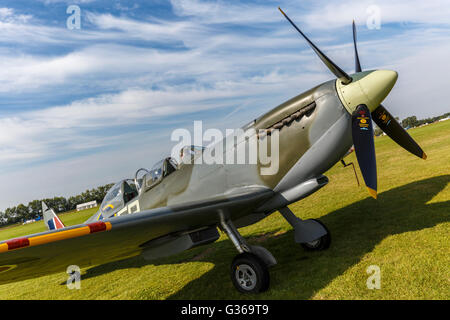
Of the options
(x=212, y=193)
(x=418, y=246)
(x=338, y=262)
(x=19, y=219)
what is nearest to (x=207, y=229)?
(x=212, y=193)

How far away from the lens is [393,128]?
583cm

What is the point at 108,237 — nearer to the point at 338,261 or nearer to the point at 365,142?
the point at 338,261

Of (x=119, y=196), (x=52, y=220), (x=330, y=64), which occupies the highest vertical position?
(x=330, y=64)

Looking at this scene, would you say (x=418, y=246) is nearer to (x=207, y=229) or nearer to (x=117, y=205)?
(x=207, y=229)

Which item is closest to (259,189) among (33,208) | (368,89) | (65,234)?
(368,89)

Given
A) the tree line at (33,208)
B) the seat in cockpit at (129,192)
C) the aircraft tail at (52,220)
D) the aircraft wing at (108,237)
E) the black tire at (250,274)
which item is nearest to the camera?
the aircraft wing at (108,237)

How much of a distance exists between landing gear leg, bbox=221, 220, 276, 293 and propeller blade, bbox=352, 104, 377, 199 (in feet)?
5.80

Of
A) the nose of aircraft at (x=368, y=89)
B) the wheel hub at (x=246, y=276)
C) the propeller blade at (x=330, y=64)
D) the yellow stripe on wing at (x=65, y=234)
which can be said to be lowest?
the wheel hub at (x=246, y=276)

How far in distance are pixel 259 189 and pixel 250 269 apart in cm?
115

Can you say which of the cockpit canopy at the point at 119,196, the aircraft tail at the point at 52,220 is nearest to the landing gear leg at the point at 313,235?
the cockpit canopy at the point at 119,196

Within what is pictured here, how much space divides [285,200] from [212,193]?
47.3 inches

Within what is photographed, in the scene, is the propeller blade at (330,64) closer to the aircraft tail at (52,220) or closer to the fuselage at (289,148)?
the fuselage at (289,148)

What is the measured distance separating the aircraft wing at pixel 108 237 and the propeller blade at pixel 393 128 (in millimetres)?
2722

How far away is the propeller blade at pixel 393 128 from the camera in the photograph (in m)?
5.32
